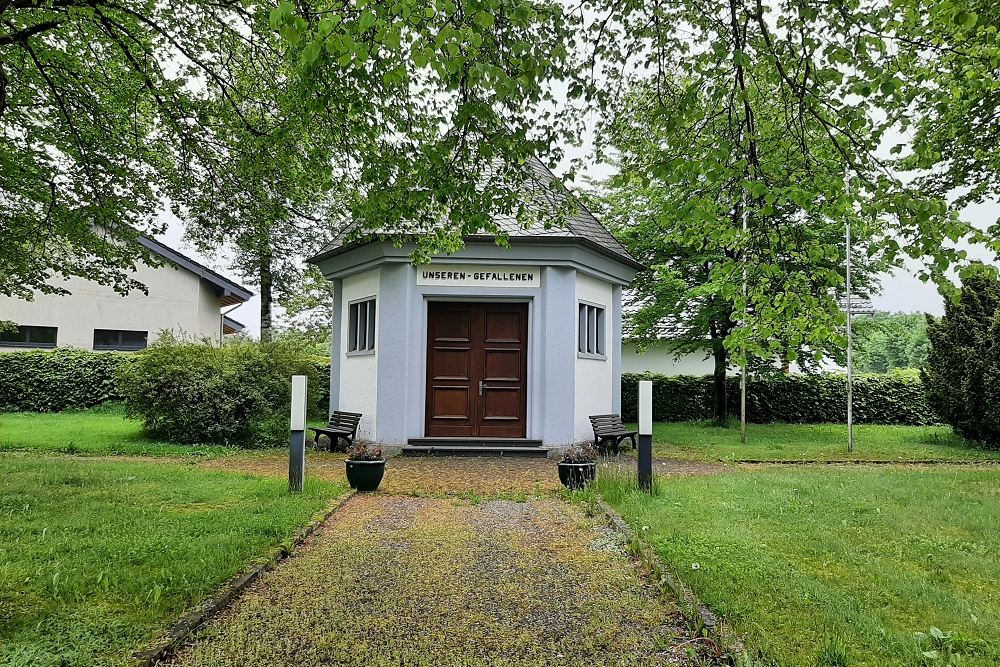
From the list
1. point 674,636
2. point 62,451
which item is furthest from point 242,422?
point 674,636

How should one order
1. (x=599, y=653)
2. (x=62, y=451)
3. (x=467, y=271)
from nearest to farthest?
(x=599, y=653), (x=62, y=451), (x=467, y=271)

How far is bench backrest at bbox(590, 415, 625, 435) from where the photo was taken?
11.6 metres

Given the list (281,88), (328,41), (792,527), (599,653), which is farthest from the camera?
(281,88)

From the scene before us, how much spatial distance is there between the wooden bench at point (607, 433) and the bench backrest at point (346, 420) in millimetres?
4402

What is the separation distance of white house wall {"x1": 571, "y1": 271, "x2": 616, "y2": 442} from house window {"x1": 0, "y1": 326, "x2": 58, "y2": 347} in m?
19.4

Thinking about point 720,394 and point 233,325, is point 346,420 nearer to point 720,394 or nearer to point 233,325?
point 720,394

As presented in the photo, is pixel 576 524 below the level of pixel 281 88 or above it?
below

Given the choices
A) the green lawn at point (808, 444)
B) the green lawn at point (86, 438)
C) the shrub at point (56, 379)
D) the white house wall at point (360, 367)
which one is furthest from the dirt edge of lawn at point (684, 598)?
the shrub at point (56, 379)

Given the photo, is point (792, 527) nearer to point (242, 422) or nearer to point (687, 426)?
point (242, 422)

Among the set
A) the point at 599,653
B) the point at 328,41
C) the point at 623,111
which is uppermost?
the point at 623,111

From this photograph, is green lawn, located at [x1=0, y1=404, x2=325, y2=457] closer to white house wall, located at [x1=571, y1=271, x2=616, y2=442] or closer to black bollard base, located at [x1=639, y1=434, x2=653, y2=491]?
white house wall, located at [x1=571, y1=271, x2=616, y2=442]

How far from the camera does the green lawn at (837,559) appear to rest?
344 centimetres

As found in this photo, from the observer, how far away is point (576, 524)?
20.3ft

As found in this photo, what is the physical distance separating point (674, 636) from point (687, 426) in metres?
14.3
